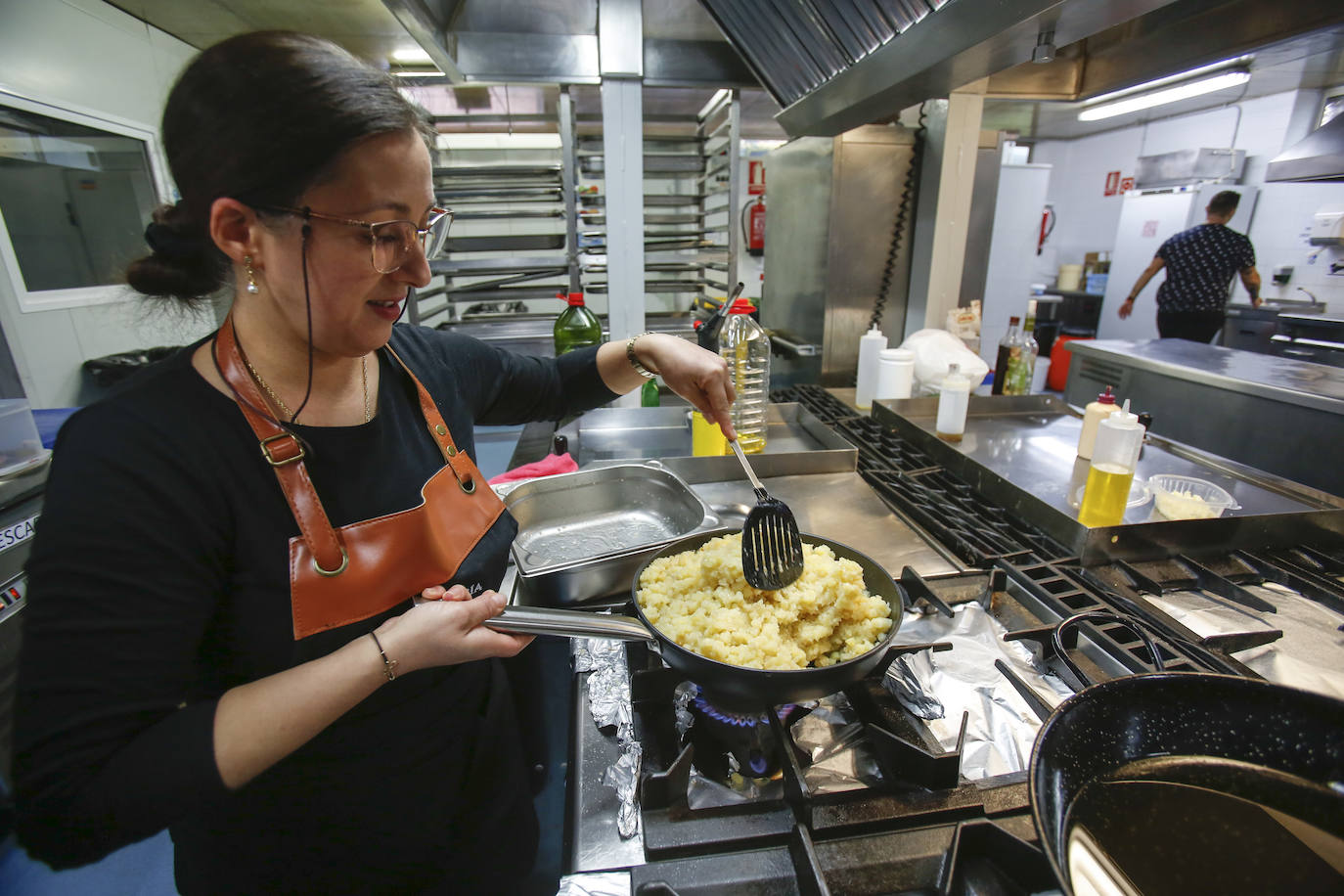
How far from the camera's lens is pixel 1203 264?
193 inches

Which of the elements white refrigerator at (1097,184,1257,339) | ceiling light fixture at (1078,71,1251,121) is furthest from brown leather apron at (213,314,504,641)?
white refrigerator at (1097,184,1257,339)

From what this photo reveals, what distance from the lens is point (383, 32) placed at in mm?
3166

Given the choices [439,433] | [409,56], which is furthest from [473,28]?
[439,433]

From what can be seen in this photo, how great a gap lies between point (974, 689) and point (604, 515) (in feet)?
3.13

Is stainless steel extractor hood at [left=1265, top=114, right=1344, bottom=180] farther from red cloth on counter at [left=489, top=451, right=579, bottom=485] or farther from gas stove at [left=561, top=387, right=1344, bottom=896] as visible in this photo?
red cloth on counter at [left=489, top=451, right=579, bottom=485]

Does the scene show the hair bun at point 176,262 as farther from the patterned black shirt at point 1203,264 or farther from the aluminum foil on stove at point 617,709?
the patterned black shirt at point 1203,264

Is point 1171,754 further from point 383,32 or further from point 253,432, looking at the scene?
point 383,32

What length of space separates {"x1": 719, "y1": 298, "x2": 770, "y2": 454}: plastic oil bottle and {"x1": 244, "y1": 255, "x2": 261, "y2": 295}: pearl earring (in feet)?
4.71

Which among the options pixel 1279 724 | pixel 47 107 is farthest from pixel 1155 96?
pixel 47 107

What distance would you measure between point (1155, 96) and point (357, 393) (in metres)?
6.56

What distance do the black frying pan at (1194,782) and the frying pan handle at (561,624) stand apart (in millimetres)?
507

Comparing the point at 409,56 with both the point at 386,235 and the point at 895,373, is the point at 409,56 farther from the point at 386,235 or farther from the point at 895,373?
the point at 386,235

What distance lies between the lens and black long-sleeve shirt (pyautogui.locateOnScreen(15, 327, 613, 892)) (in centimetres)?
64

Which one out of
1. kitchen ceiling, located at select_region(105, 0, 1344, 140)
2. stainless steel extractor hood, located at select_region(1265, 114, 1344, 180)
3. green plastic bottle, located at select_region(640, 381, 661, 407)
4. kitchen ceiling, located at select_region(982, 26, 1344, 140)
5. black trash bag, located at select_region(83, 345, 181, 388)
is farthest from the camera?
kitchen ceiling, located at select_region(982, 26, 1344, 140)
